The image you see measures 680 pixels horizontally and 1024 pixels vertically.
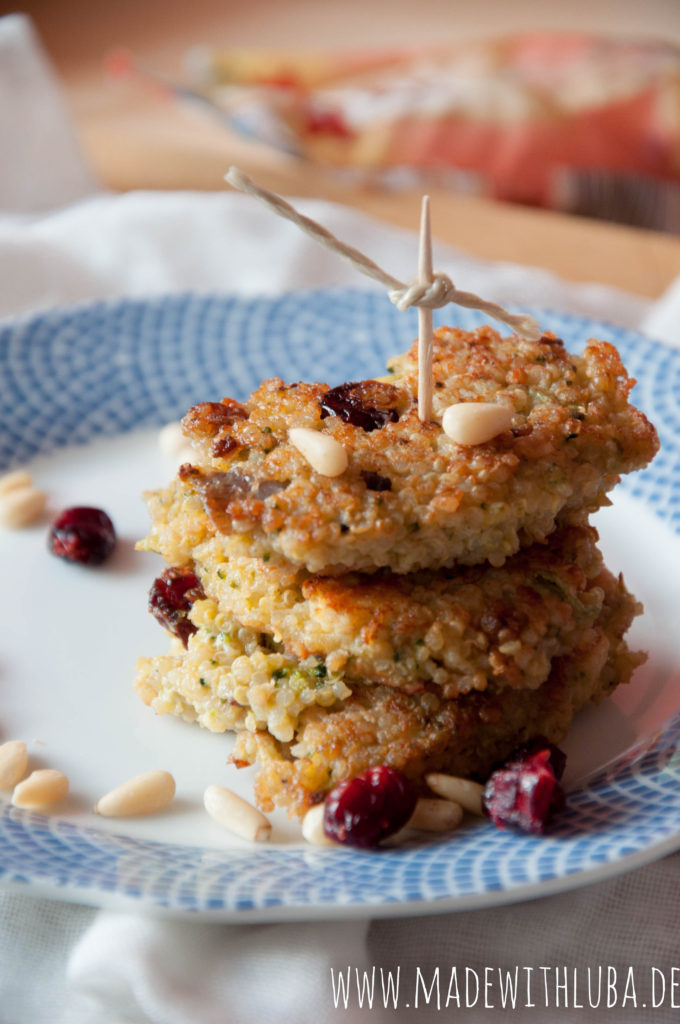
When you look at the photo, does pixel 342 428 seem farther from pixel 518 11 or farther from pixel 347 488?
pixel 518 11

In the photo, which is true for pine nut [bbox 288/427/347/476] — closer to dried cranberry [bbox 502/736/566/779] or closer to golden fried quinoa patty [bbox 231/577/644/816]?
golden fried quinoa patty [bbox 231/577/644/816]

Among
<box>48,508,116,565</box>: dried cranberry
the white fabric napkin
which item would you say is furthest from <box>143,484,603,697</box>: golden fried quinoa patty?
<box>48,508,116,565</box>: dried cranberry

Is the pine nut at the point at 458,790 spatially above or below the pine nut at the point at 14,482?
below

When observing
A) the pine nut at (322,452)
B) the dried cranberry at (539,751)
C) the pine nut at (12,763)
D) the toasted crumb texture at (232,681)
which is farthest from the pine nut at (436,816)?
the pine nut at (12,763)

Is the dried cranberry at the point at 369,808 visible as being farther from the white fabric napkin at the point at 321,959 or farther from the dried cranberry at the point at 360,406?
the dried cranberry at the point at 360,406

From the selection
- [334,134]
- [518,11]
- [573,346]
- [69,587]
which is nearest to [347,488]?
[69,587]
